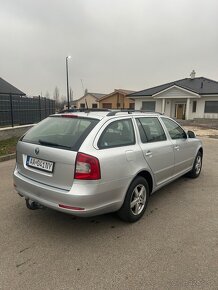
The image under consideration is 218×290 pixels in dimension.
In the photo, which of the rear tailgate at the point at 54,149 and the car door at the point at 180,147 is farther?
the car door at the point at 180,147

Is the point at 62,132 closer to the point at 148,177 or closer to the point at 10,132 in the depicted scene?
the point at 148,177

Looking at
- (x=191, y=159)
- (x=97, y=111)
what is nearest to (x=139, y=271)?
(x=97, y=111)

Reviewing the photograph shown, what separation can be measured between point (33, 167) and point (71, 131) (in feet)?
2.28

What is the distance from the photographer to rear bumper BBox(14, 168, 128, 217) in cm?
266

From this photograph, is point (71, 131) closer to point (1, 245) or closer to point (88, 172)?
point (88, 172)

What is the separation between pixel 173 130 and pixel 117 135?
1792mm

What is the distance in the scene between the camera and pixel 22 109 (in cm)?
1181

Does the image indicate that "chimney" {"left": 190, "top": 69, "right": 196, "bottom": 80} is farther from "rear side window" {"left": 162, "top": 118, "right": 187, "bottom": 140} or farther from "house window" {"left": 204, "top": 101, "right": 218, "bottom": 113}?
"rear side window" {"left": 162, "top": 118, "right": 187, "bottom": 140}

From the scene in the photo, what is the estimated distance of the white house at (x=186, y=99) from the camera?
85.4 ft

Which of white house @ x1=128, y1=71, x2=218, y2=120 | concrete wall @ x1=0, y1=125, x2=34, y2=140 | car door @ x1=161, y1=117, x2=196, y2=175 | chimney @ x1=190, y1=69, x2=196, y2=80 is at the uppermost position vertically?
chimney @ x1=190, y1=69, x2=196, y2=80

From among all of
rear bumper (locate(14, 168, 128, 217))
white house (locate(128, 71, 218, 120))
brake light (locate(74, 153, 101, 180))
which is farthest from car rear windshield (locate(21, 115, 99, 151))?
white house (locate(128, 71, 218, 120))

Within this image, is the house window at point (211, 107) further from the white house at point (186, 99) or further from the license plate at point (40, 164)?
the license plate at point (40, 164)

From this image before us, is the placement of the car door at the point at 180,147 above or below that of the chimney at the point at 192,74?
below

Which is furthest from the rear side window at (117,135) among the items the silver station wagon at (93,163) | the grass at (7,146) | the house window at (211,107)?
the house window at (211,107)
